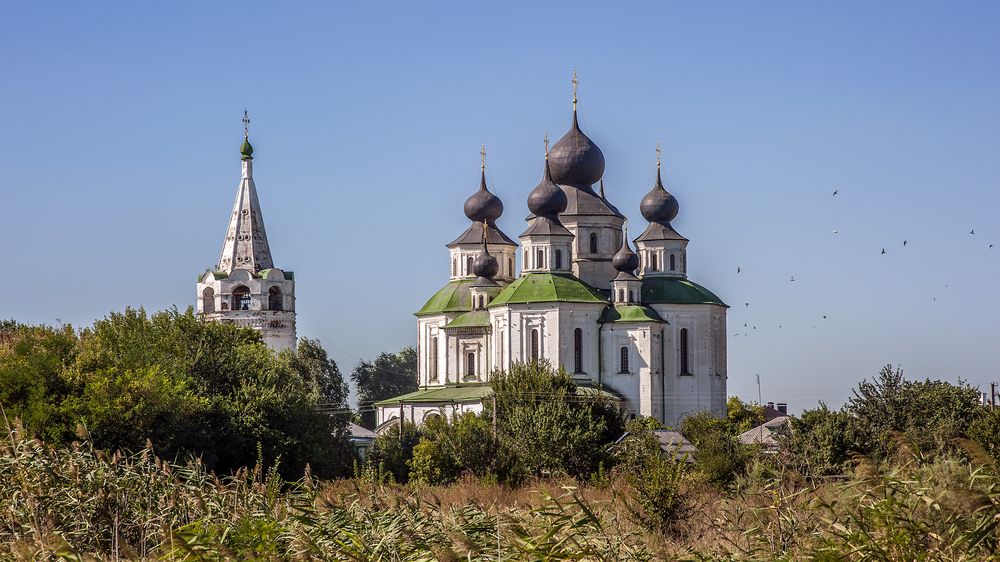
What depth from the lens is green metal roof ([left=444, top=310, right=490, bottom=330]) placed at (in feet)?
157

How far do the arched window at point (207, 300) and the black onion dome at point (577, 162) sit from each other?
17618mm

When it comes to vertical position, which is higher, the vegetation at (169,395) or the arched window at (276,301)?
the arched window at (276,301)

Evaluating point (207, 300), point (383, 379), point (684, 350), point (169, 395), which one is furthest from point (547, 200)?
point (383, 379)

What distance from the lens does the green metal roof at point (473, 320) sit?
47781mm

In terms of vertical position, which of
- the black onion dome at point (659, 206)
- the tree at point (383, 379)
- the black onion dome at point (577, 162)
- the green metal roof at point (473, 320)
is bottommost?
the tree at point (383, 379)

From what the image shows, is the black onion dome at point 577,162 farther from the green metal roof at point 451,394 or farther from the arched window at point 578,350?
the green metal roof at point 451,394

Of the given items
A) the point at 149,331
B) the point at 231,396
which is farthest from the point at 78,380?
the point at 149,331

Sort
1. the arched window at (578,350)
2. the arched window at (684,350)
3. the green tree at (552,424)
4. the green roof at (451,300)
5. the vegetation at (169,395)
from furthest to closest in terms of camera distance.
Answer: the green roof at (451,300) < the arched window at (684,350) < the arched window at (578,350) < the green tree at (552,424) < the vegetation at (169,395)

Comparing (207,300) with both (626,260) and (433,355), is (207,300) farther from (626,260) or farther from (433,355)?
(626,260)

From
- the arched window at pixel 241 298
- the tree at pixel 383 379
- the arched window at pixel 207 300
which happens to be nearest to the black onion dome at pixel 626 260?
the arched window at pixel 241 298

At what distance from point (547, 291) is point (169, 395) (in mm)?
23819

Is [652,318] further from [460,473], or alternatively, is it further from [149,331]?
[149,331]

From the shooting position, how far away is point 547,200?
47.5m

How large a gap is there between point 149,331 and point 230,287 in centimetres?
2194
